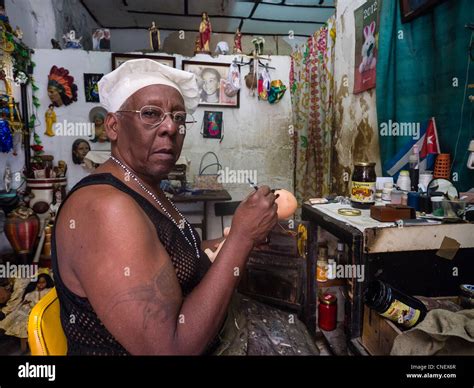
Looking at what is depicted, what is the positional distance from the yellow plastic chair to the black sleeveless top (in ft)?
0.08

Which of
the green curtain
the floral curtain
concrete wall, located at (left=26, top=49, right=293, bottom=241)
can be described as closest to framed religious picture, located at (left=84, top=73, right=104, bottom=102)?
concrete wall, located at (left=26, top=49, right=293, bottom=241)

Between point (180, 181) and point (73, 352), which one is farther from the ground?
point (180, 181)

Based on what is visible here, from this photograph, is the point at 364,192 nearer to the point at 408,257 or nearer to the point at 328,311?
the point at 408,257

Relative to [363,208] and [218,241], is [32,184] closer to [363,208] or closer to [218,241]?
[218,241]

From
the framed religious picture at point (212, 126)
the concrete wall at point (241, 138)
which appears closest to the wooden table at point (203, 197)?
the concrete wall at point (241, 138)

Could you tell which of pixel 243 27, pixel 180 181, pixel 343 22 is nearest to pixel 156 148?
pixel 343 22

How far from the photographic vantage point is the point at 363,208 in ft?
5.41

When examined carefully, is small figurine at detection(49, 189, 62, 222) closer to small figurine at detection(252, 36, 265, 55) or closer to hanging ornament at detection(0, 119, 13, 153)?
hanging ornament at detection(0, 119, 13, 153)

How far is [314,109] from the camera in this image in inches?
146

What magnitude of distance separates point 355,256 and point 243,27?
5.26 metres

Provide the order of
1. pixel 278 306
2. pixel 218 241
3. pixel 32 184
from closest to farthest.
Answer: pixel 218 241 → pixel 278 306 → pixel 32 184

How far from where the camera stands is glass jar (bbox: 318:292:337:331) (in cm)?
193

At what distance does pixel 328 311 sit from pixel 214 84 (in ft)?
12.0
